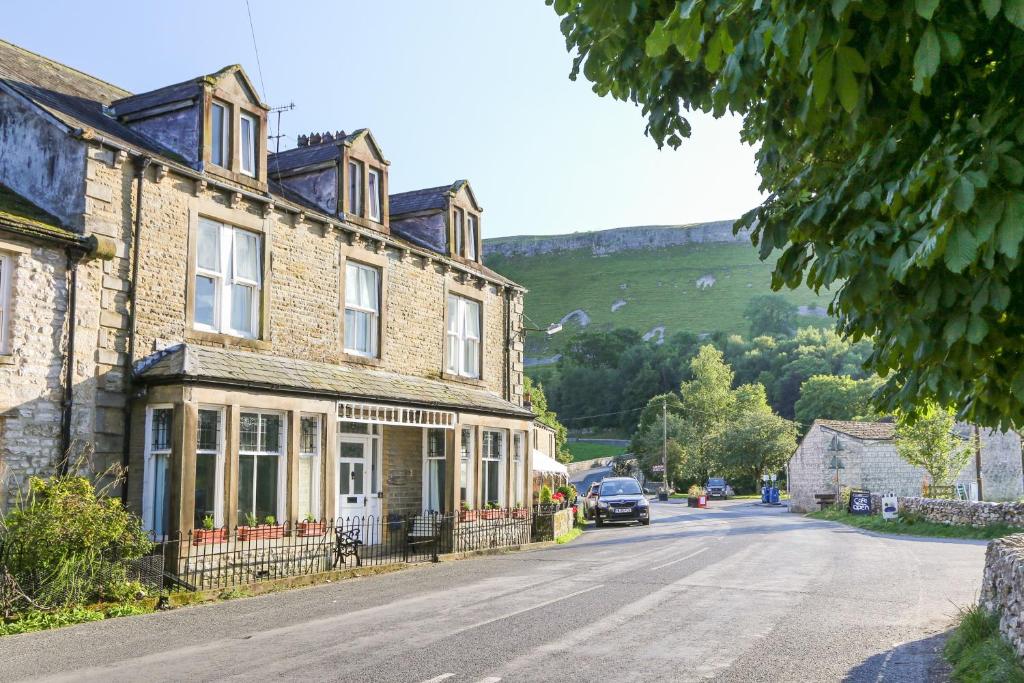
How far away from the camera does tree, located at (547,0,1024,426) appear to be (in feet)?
11.8

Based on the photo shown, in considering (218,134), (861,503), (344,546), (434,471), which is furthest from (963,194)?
(861,503)

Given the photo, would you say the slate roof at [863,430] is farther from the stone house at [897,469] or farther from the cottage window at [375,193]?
the cottage window at [375,193]

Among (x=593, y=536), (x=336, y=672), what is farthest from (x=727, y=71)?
(x=593, y=536)

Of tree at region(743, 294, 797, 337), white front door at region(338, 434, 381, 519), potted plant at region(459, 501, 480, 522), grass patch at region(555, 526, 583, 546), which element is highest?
tree at region(743, 294, 797, 337)

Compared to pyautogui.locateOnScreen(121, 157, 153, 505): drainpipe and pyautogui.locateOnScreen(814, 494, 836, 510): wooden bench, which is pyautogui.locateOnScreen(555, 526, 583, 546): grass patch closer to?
pyautogui.locateOnScreen(121, 157, 153, 505): drainpipe

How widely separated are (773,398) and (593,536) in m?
99.6

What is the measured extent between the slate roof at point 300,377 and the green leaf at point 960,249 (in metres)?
12.7

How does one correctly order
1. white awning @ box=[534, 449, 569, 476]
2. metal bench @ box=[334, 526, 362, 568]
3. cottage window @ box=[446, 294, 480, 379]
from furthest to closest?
white awning @ box=[534, 449, 569, 476]
cottage window @ box=[446, 294, 480, 379]
metal bench @ box=[334, 526, 362, 568]

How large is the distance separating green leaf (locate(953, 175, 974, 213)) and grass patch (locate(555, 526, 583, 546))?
2153 cm

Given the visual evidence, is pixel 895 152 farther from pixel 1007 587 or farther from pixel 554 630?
pixel 554 630

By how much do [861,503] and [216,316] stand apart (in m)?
28.3

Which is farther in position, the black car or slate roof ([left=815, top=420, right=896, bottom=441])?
slate roof ([left=815, top=420, right=896, bottom=441])

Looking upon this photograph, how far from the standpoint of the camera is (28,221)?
1327 centimetres

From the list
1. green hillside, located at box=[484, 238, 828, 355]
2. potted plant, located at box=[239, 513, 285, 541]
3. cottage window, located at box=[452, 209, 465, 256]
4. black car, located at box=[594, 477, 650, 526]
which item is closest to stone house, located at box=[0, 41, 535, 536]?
potted plant, located at box=[239, 513, 285, 541]
